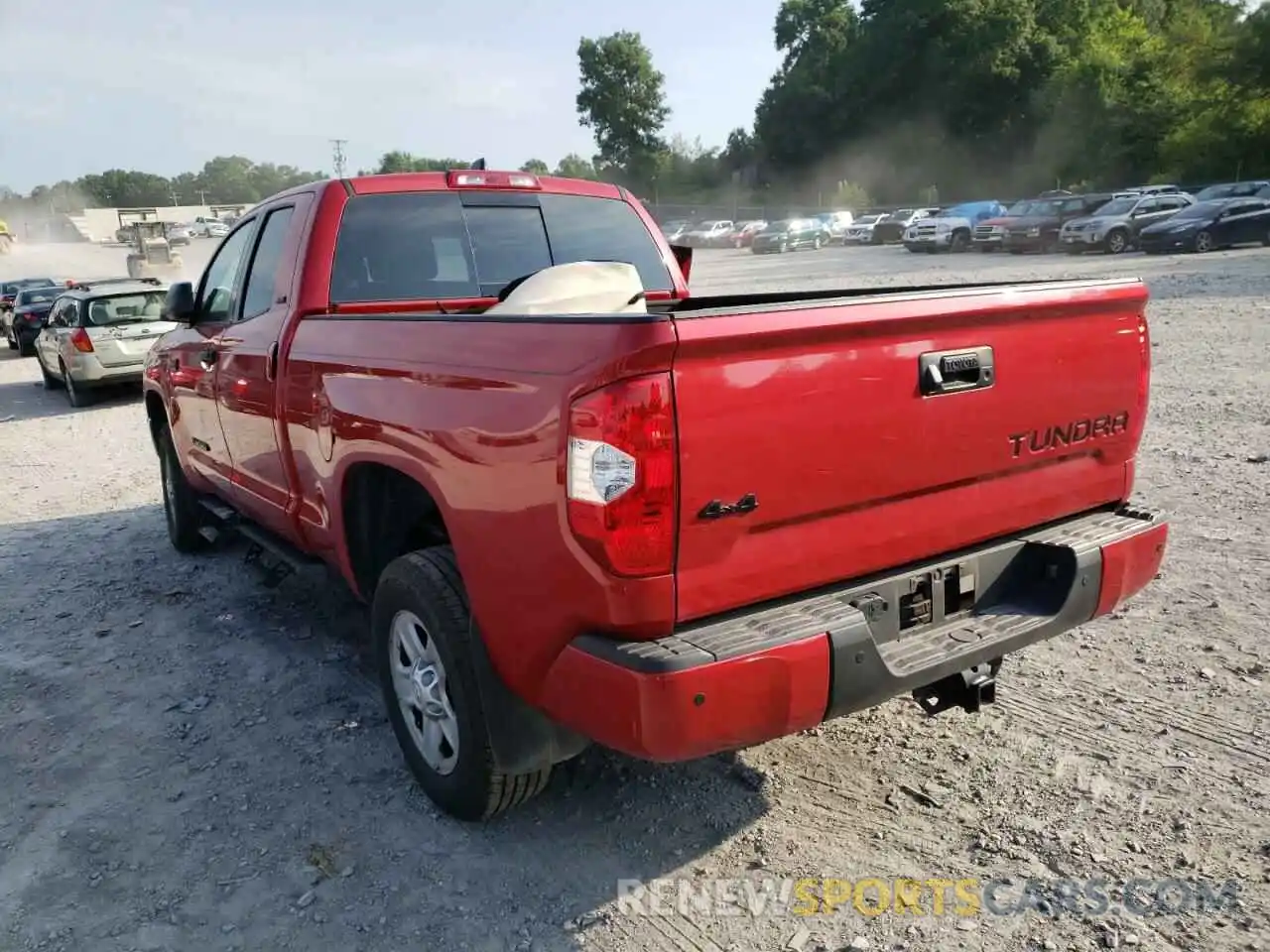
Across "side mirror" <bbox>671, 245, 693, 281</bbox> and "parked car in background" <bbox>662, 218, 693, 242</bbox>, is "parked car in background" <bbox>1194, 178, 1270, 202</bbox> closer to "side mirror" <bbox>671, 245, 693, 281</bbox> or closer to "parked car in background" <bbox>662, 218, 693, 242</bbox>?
"side mirror" <bbox>671, 245, 693, 281</bbox>

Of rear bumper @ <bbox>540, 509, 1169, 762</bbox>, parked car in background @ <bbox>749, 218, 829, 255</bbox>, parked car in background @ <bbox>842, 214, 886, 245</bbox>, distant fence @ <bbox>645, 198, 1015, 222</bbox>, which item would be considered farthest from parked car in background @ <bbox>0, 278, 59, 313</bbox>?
distant fence @ <bbox>645, 198, 1015, 222</bbox>

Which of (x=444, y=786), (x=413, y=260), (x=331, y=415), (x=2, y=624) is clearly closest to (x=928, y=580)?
(x=444, y=786)

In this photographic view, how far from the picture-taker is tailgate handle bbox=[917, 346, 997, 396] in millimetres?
2719

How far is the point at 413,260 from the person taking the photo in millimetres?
4355

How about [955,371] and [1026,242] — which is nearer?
[955,371]

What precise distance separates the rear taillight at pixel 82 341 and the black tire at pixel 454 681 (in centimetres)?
1199

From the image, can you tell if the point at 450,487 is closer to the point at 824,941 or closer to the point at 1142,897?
the point at 824,941

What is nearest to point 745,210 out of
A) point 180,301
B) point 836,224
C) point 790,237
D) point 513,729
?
point 836,224

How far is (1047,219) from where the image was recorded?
93.0 feet

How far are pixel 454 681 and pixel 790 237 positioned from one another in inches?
1682

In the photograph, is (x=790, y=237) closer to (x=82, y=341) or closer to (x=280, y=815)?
(x=82, y=341)

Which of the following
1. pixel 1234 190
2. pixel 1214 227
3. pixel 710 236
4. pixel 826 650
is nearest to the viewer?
pixel 826 650

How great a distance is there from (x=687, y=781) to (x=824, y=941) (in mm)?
899

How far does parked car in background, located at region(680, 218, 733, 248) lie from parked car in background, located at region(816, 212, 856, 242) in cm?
749
